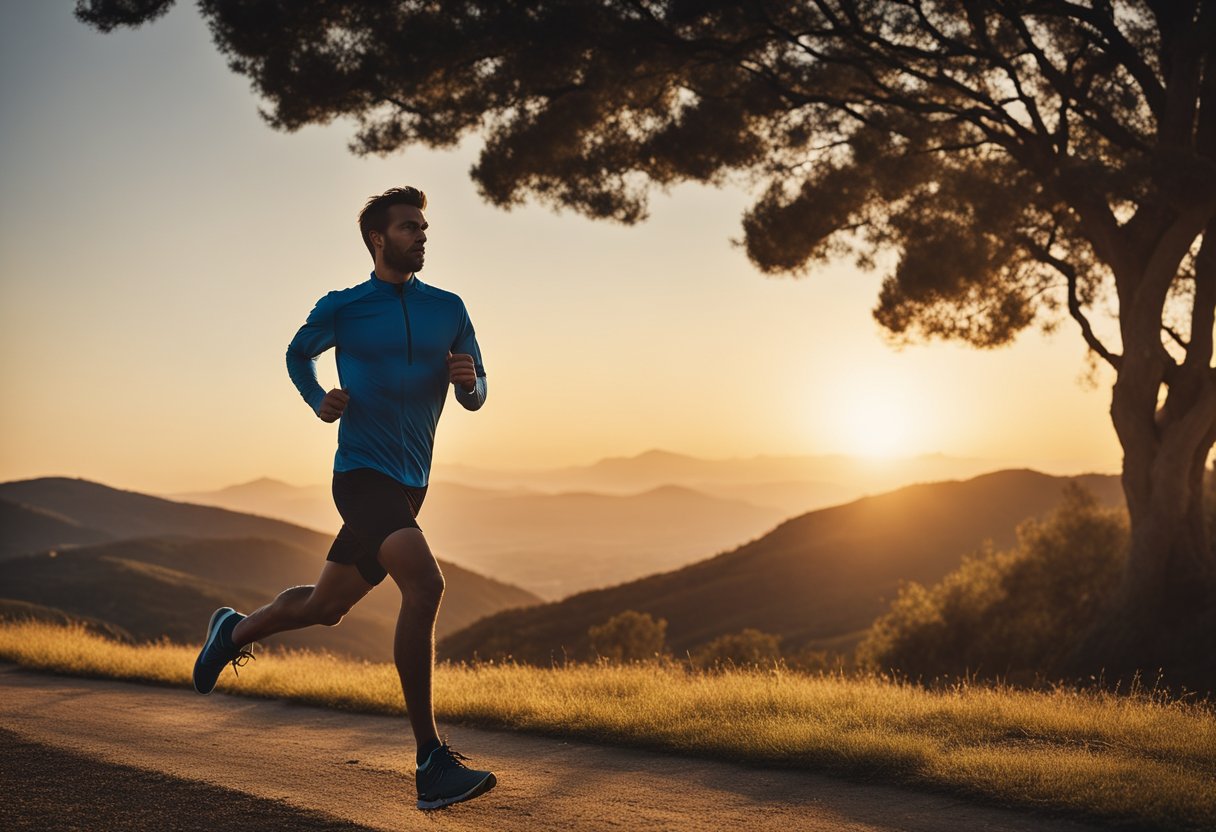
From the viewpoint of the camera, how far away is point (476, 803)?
4465 millimetres

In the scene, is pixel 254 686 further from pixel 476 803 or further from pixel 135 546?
pixel 135 546

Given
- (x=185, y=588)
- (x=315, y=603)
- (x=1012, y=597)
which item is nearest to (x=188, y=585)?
(x=185, y=588)

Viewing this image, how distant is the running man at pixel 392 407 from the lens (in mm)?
4535

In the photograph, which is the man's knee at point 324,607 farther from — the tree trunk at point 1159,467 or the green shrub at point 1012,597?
the green shrub at point 1012,597

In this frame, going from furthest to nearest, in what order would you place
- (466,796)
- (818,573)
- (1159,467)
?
(818,573)
(1159,467)
(466,796)

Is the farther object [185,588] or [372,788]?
[185,588]

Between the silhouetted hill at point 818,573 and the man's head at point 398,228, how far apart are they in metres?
54.8

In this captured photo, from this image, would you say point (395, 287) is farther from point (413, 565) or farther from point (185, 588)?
point (185, 588)

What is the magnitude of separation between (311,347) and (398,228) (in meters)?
0.64

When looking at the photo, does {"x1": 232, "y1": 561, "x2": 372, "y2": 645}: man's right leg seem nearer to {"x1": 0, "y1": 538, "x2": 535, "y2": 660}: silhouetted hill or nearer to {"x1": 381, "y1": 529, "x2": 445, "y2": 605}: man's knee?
{"x1": 381, "y1": 529, "x2": 445, "y2": 605}: man's knee

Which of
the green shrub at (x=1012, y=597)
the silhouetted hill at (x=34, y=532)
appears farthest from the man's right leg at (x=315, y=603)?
the silhouetted hill at (x=34, y=532)

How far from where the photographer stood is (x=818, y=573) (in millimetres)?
87250

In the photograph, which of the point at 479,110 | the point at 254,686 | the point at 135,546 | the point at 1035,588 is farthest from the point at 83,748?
the point at 135,546

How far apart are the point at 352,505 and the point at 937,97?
12.7 meters
